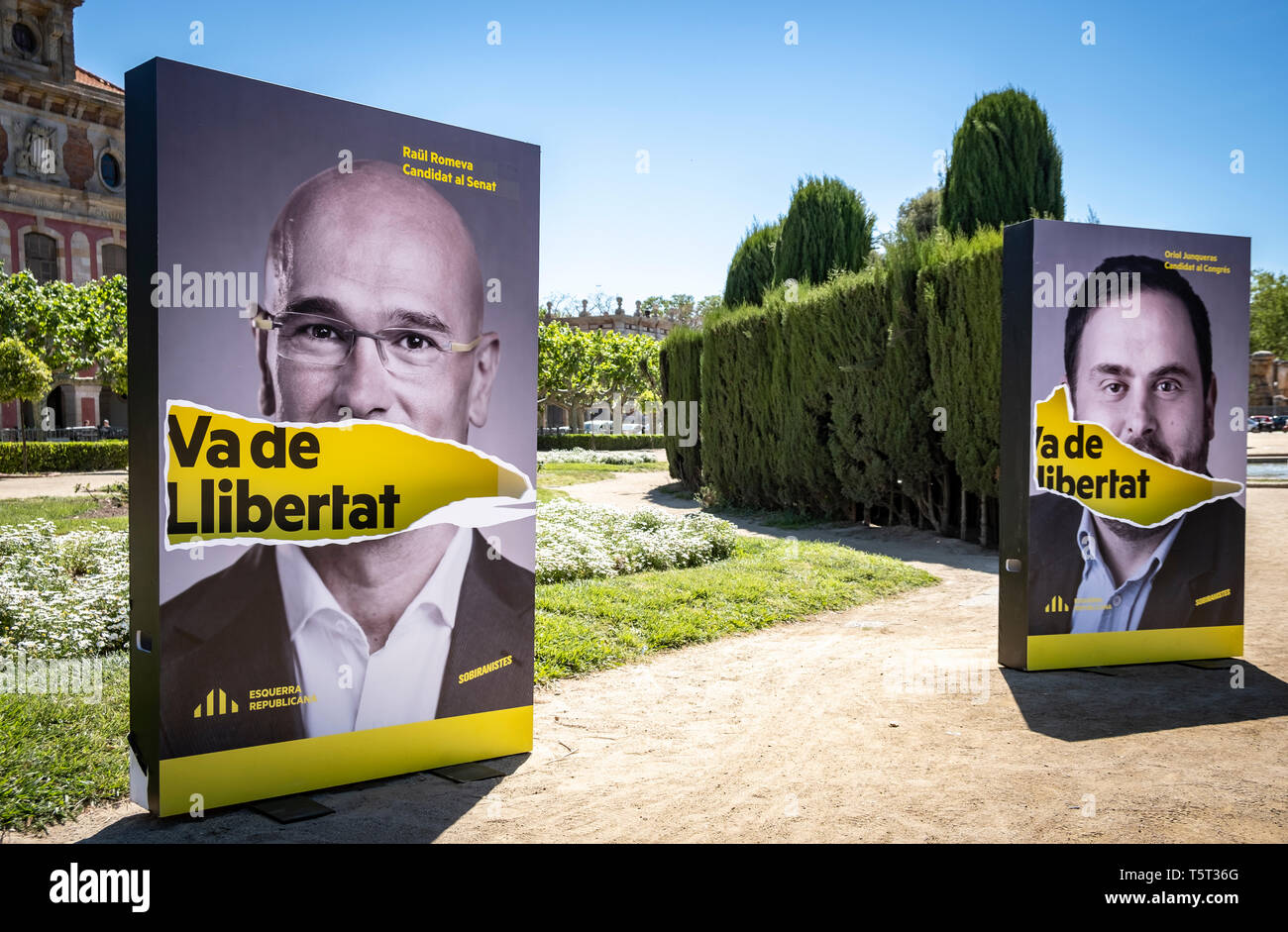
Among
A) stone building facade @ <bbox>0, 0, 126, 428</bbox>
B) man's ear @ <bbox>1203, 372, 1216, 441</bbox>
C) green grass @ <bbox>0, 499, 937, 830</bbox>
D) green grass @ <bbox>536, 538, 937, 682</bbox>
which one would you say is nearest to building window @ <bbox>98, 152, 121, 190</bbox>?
stone building facade @ <bbox>0, 0, 126, 428</bbox>

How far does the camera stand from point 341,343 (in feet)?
14.8

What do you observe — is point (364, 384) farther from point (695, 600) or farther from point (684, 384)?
point (684, 384)

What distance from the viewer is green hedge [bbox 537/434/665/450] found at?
51219 millimetres

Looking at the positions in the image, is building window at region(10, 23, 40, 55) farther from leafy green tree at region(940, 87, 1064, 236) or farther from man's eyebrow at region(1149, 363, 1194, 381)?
man's eyebrow at region(1149, 363, 1194, 381)

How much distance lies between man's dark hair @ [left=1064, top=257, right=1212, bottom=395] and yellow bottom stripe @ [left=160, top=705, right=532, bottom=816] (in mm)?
4969

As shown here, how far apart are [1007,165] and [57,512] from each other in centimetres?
1750

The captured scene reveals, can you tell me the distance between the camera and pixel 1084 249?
6.88 m

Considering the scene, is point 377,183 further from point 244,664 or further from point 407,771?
point 407,771

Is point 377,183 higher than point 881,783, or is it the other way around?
point 377,183

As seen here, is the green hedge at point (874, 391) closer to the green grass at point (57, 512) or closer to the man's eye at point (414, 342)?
the man's eye at point (414, 342)

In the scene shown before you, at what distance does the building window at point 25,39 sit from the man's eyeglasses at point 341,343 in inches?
2017

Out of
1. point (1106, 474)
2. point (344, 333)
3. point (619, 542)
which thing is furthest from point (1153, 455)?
point (619, 542)
